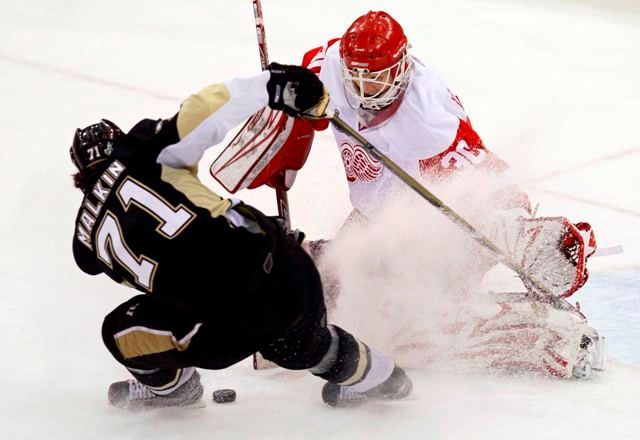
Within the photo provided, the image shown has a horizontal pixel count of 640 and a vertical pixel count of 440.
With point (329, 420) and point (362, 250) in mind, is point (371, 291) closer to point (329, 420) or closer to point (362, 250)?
point (362, 250)

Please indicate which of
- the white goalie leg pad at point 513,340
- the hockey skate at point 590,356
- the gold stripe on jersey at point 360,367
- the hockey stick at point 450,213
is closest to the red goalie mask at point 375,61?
the hockey stick at point 450,213

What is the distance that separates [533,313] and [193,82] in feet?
8.58

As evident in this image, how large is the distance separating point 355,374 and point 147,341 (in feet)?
1.83

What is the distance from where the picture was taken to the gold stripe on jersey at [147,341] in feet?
8.11

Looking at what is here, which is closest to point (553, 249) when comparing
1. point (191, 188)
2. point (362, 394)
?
point (362, 394)

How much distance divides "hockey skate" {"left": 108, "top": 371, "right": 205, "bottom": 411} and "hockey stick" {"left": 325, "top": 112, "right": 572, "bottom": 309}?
2.69 feet

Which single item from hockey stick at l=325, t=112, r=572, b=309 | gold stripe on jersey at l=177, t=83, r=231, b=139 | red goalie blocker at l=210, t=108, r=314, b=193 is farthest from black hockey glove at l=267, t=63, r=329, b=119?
red goalie blocker at l=210, t=108, r=314, b=193

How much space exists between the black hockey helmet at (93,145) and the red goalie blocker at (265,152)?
0.97 meters

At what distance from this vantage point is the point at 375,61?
300 centimetres

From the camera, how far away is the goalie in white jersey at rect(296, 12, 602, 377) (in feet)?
9.89

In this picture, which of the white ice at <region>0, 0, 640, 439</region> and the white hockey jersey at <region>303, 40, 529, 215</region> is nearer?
the white ice at <region>0, 0, 640, 439</region>

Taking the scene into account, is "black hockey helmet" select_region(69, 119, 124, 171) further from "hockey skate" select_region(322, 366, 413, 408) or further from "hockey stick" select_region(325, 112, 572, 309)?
"hockey skate" select_region(322, 366, 413, 408)

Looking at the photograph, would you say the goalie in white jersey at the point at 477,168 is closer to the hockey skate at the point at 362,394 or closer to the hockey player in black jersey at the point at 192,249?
the hockey skate at the point at 362,394

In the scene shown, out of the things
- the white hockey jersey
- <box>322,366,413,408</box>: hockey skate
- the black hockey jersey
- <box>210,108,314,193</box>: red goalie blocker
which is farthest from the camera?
<box>210,108,314,193</box>: red goalie blocker
